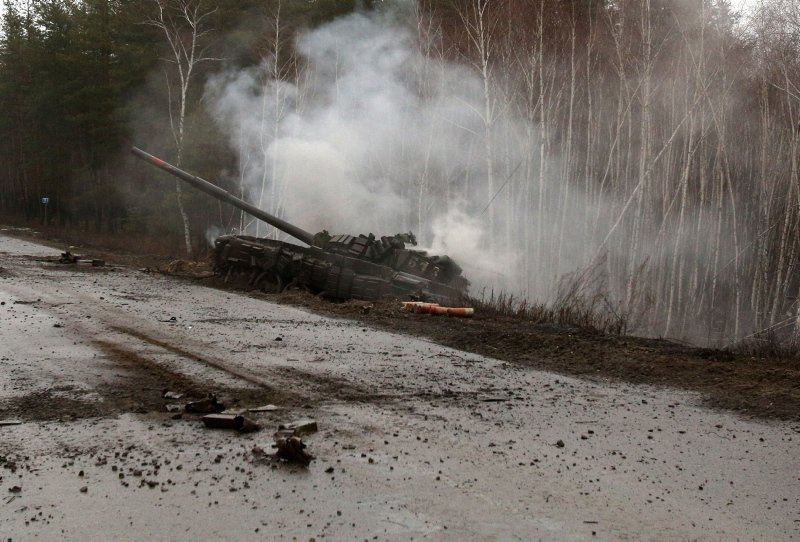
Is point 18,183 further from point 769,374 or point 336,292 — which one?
point 769,374

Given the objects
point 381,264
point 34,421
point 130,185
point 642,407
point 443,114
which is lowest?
point 34,421

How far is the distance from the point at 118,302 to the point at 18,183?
45660 millimetres

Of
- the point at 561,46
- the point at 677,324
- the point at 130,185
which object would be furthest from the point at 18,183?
the point at 677,324

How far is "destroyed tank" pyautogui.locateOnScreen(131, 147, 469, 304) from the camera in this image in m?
16.8

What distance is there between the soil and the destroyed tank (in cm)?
147

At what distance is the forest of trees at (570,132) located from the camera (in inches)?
808

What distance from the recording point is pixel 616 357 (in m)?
10.5

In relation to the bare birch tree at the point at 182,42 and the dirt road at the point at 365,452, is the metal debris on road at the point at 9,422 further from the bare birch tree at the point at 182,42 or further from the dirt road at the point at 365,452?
the bare birch tree at the point at 182,42

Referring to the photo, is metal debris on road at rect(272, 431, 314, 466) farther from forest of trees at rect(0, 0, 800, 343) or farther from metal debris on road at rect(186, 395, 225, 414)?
forest of trees at rect(0, 0, 800, 343)

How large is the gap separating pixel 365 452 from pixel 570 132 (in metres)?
18.9

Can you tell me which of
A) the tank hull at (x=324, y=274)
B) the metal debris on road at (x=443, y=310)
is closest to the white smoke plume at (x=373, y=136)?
the tank hull at (x=324, y=274)

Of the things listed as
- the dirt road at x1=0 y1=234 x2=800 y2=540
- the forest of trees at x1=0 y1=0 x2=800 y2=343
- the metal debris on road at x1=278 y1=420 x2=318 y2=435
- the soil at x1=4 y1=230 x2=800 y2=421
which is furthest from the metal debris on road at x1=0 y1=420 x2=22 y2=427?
the forest of trees at x1=0 y1=0 x2=800 y2=343

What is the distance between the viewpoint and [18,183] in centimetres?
5291

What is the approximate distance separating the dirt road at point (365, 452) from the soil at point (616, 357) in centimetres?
57
